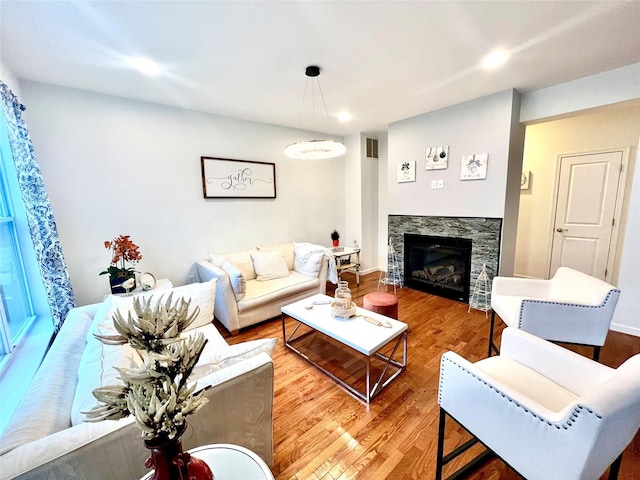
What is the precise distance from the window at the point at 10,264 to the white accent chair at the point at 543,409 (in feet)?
8.87

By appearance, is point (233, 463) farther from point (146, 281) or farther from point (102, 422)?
point (146, 281)

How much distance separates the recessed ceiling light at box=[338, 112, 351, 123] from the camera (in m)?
3.41

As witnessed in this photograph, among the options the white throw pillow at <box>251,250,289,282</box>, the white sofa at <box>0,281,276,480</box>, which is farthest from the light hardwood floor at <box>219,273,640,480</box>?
the white throw pillow at <box>251,250,289,282</box>

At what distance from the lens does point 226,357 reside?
1218 mm

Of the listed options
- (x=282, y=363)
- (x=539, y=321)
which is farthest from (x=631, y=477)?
(x=282, y=363)

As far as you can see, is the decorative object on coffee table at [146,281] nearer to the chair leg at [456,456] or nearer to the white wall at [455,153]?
the chair leg at [456,456]

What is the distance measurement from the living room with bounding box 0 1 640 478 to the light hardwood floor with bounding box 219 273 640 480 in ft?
4.70

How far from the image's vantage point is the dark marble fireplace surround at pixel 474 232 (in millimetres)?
3035

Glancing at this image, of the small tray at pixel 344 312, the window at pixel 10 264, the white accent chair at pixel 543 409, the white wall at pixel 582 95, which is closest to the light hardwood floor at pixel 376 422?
the white accent chair at pixel 543 409

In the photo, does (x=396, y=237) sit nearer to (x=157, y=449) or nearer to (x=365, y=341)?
(x=365, y=341)

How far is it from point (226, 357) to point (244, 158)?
114 inches

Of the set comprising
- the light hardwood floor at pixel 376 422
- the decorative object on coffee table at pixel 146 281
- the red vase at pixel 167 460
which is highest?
the red vase at pixel 167 460

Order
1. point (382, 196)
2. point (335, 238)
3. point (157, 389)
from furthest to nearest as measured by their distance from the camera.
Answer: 1. point (382, 196)
2. point (335, 238)
3. point (157, 389)

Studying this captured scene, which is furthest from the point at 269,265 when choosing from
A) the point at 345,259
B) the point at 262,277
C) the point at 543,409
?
the point at 543,409
